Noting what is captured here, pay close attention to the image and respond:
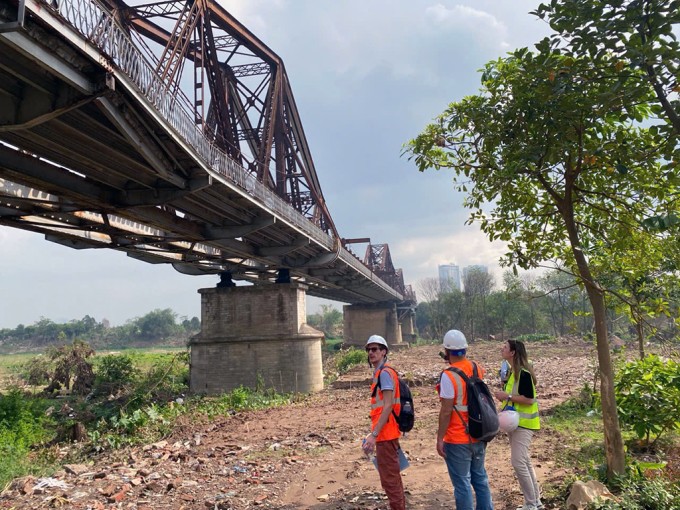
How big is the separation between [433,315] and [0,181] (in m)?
67.8

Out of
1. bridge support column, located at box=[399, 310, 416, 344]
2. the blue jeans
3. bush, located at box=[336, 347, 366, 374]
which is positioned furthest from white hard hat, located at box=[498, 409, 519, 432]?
bridge support column, located at box=[399, 310, 416, 344]

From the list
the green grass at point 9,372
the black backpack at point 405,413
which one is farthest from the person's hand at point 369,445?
the green grass at point 9,372

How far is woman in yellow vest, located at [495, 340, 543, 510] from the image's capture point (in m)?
4.71

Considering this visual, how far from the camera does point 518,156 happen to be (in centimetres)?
533

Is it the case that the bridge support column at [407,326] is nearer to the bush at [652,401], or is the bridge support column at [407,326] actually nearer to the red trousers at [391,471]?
the bush at [652,401]

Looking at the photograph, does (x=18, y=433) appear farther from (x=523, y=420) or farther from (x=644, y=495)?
(x=644, y=495)

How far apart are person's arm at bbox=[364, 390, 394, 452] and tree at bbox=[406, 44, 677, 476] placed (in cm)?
261

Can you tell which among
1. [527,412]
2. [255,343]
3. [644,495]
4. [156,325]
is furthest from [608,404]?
[156,325]

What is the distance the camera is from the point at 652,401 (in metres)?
6.56

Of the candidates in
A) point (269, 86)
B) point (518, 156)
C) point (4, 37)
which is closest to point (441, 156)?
point (518, 156)

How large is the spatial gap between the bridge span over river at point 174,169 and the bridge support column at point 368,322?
26.9 metres

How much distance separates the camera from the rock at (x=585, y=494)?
15.0ft

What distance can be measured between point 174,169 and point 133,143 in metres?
2.47

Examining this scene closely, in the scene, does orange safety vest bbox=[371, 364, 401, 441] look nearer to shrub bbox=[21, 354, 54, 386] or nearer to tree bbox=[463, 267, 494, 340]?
shrub bbox=[21, 354, 54, 386]
